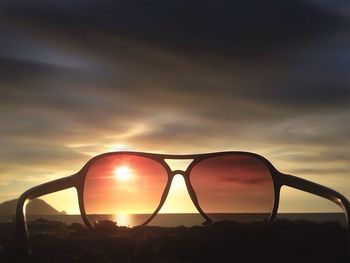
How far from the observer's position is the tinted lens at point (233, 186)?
2359mm

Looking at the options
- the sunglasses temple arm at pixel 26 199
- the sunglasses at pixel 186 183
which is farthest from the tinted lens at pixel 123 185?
the sunglasses temple arm at pixel 26 199

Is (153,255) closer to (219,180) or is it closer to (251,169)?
(251,169)

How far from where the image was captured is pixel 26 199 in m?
1.72

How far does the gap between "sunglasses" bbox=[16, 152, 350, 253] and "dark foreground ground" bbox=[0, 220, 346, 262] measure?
57 centimetres

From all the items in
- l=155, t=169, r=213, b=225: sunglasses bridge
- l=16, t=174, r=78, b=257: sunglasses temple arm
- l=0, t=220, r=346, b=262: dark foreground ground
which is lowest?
l=0, t=220, r=346, b=262: dark foreground ground

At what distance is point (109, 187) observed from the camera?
254 centimetres

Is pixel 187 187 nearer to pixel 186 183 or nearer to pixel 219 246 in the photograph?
pixel 186 183

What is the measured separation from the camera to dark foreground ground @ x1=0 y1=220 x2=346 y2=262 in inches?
53.7

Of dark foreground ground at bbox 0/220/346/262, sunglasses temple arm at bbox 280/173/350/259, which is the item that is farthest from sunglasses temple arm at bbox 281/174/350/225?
dark foreground ground at bbox 0/220/346/262

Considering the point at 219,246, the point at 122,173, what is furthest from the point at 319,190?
the point at 122,173

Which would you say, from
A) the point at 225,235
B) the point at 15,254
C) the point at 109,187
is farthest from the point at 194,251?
the point at 109,187

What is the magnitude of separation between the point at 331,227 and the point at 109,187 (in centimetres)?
132

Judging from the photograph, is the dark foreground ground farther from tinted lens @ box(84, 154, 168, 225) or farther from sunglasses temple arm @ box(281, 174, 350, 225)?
tinted lens @ box(84, 154, 168, 225)

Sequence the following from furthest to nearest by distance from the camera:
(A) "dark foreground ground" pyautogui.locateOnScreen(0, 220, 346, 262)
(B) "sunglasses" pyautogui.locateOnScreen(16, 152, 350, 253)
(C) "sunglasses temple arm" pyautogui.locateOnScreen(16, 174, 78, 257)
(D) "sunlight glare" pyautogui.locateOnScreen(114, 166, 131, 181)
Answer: (D) "sunlight glare" pyautogui.locateOnScreen(114, 166, 131, 181) → (B) "sunglasses" pyautogui.locateOnScreen(16, 152, 350, 253) → (C) "sunglasses temple arm" pyautogui.locateOnScreen(16, 174, 78, 257) → (A) "dark foreground ground" pyautogui.locateOnScreen(0, 220, 346, 262)
